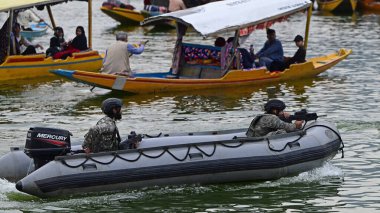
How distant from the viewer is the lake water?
13930 mm

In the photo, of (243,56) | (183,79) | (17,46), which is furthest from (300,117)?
(17,46)

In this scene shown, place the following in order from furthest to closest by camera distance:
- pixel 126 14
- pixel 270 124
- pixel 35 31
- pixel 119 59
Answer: pixel 126 14 → pixel 35 31 → pixel 119 59 → pixel 270 124

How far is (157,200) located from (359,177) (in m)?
3.27

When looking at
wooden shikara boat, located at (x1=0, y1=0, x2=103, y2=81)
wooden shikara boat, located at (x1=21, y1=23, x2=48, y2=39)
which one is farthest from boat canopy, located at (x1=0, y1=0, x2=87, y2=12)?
wooden shikara boat, located at (x1=21, y1=23, x2=48, y2=39)

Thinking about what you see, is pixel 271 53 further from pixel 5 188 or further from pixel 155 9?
pixel 155 9

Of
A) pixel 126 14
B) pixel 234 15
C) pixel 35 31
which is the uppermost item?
pixel 234 15

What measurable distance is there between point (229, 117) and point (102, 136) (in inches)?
253

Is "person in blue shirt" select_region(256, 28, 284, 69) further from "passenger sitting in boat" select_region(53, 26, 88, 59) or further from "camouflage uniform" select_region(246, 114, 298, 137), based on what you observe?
"camouflage uniform" select_region(246, 114, 298, 137)

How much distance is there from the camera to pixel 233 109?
2133cm

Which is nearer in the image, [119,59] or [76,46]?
[119,59]

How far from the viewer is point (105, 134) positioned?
1429 centimetres

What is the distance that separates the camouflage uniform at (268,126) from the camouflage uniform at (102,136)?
224cm

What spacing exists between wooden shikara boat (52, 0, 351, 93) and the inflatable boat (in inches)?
279

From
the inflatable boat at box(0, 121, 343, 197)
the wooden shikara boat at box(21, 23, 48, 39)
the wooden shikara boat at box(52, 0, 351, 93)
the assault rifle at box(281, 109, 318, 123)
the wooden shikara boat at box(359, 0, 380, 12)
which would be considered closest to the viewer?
the inflatable boat at box(0, 121, 343, 197)
